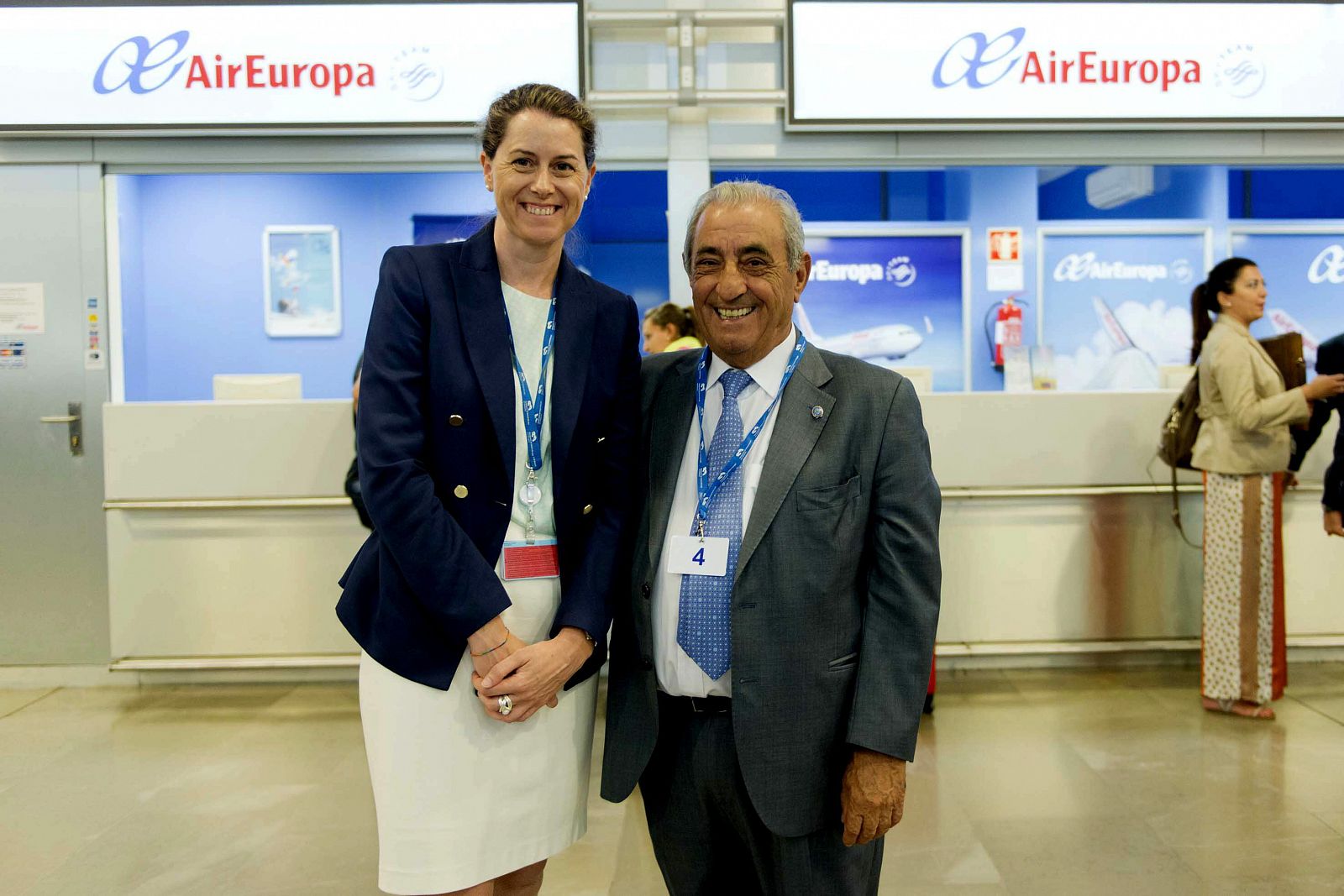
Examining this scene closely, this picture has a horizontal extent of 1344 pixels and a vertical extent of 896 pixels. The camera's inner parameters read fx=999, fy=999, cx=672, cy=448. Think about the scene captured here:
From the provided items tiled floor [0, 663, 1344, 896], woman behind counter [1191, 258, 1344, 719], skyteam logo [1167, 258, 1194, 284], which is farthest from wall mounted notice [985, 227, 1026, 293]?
tiled floor [0, 663, 1344, 896]

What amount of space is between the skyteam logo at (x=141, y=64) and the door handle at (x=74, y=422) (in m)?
1.54

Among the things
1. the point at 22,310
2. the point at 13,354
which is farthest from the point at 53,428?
the point at 22,310

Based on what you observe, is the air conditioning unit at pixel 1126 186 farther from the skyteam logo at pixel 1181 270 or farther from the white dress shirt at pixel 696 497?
the white dress shirt at pixel 696 497

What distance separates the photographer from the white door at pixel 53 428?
4.87m

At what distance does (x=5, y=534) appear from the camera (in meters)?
4.91

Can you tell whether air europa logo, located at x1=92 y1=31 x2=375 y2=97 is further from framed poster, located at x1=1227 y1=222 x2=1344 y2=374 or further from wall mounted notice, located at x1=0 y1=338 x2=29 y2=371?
framed poster, located at x1=1227 y1=222 x2=1344 y2=374

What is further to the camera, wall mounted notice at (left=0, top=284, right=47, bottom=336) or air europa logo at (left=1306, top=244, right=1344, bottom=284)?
air europa logo at (left=1306, top=244, right=1344, bottom=284)

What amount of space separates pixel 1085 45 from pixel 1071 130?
387mm

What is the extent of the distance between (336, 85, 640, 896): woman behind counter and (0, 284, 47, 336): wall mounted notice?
419 centimetres

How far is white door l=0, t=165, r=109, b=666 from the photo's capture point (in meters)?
4.87

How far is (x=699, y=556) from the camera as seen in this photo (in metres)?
1.55

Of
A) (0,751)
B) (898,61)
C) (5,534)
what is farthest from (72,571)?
(898,61)

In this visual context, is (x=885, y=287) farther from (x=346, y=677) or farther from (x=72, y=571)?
(x=72, y=571)

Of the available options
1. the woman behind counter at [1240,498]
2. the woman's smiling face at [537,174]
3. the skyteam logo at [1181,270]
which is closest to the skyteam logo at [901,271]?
the skyteam logo at [1181,270]
